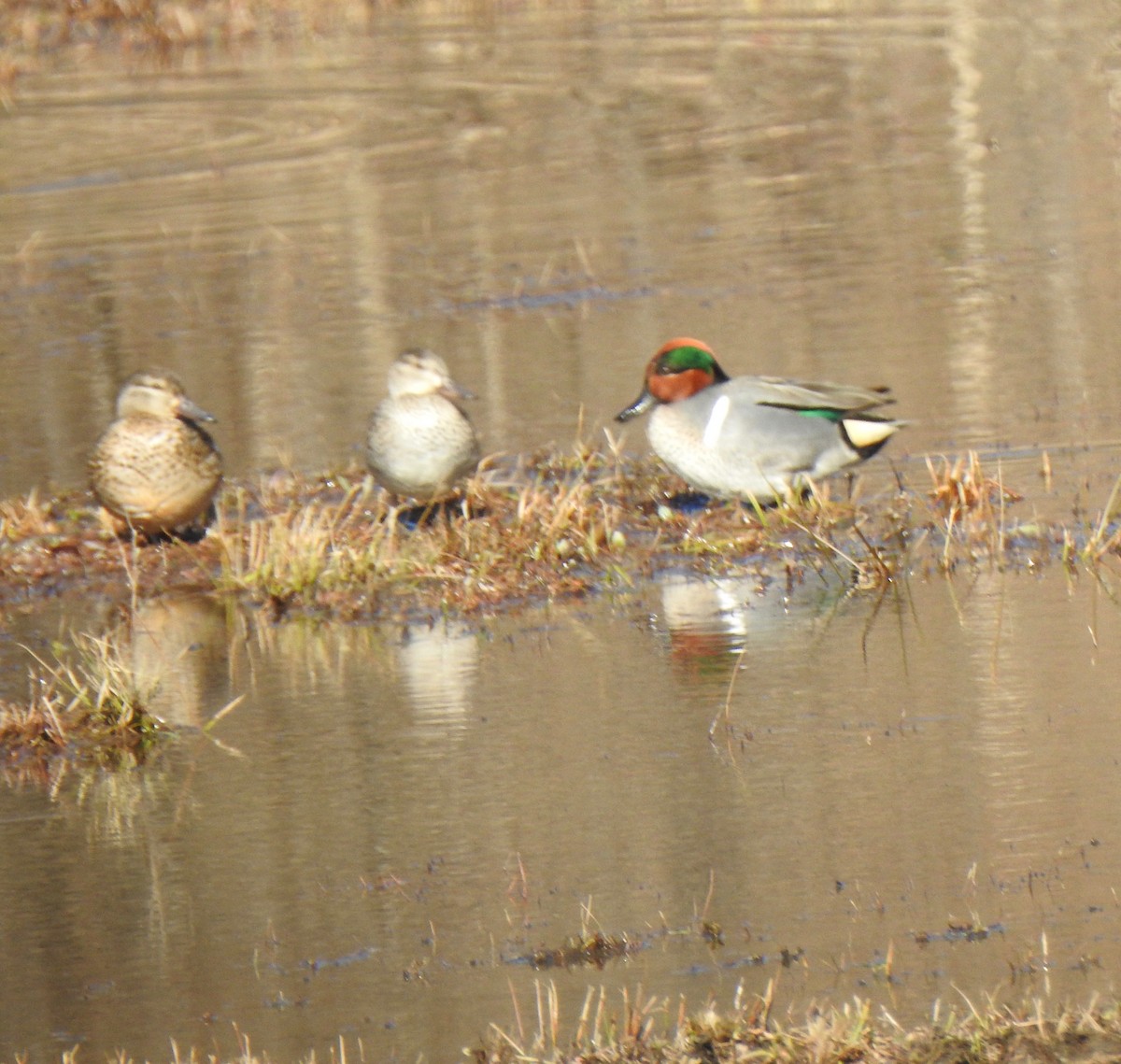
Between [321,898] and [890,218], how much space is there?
32.3 ft

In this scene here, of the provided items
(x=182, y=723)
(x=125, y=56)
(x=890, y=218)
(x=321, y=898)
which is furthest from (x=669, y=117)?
(x=321, y=898)

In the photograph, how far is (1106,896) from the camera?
443cm

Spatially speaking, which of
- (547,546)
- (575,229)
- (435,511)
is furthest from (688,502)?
(575,229)

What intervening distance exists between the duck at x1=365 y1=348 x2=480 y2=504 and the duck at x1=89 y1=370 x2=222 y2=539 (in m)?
0.63

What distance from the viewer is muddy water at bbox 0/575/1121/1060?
14.1 feet

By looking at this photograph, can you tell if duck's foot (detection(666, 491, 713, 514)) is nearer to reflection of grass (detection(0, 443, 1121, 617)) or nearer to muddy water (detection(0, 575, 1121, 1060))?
reflection of grass (detection(0, 443, 1121, 617))

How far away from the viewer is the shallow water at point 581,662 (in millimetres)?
4457

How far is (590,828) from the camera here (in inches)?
201

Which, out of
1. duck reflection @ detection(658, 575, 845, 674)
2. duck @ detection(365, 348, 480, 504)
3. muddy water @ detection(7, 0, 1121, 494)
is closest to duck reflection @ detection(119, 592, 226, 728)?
duck @ detection(365, 348, 480, 504)

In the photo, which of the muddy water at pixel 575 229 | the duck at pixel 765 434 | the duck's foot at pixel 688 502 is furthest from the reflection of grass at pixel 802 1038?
the muddy water at pixel 575 229

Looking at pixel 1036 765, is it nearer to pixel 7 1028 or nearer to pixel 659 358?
pixel 7 1028

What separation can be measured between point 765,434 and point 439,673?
199 cm

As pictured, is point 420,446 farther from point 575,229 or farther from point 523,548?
point 575,229

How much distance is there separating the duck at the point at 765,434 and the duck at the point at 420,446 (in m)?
0.69
